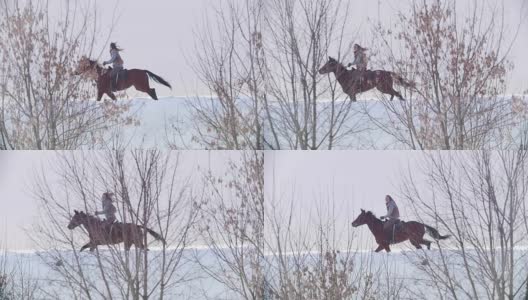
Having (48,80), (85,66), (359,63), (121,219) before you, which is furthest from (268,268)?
(48,80)

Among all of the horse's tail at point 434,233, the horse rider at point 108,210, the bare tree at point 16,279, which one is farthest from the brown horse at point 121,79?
the horse's tail at point 434,233

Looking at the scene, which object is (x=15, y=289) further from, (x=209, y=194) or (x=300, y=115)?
(x=300, y=115)

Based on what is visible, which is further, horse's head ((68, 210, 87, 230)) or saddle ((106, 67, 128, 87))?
saddle ((106, 67, 128, 87))

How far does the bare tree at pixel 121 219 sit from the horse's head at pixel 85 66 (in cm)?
59

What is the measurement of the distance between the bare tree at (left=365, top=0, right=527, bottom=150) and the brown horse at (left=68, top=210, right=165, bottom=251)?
1.85m

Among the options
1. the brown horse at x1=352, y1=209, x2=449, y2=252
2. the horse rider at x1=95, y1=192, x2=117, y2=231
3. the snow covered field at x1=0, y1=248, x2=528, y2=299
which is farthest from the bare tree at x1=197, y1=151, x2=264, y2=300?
the brown horse at x1=352, y1=209, x2=449, y2=252

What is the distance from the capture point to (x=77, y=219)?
7293mm

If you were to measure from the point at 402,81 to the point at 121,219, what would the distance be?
2238 millimetres

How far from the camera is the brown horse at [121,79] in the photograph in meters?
7.42

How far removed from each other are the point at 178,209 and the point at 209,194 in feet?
0.79

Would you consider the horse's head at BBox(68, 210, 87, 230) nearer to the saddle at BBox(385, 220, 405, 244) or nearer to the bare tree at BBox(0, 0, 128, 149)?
the bare tree at BBox(0, 0, 128, 149)

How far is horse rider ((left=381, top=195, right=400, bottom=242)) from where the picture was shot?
7.36 meters

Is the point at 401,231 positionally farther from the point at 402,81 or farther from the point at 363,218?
the point at 402,81

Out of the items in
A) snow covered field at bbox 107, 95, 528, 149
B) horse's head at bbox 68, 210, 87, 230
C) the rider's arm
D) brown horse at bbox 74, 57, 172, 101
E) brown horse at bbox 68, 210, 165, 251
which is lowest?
brown horse at bbox 68, 210, 165, 251
